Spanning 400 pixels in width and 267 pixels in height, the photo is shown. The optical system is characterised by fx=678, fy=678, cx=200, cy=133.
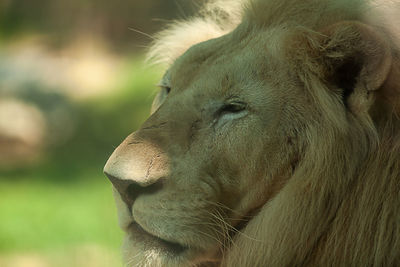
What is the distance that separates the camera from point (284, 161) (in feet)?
7.64

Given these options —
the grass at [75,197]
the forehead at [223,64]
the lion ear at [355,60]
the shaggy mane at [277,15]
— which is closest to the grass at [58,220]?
the grass at [75,197]

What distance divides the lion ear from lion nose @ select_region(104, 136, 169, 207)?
2.13 feet

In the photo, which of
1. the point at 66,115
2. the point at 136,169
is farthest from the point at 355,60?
the point at 66,115

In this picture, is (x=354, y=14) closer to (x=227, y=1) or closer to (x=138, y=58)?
(x=227, y=1)

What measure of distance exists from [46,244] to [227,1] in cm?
354

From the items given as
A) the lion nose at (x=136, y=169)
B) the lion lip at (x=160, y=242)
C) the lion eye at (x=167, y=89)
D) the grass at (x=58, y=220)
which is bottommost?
the grass at (x=58, y=220)

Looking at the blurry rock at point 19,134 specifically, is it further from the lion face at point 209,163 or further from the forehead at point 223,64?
the lion face at point 209,163

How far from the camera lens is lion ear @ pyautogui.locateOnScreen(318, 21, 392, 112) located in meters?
2.23

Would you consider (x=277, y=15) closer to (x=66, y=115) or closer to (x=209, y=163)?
(x=209, y=163)

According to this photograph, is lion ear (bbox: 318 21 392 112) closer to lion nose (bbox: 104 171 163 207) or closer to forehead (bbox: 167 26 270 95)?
forehead (bbox: 167 26 270 95)

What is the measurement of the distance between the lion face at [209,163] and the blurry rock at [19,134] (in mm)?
6389

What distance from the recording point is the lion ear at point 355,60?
223 cm

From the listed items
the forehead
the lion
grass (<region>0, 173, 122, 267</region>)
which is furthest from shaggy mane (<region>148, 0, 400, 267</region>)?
grass (<region>0, 173, 122, 267</region>)

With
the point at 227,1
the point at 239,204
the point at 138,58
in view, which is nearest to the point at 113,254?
the point at 227,1
